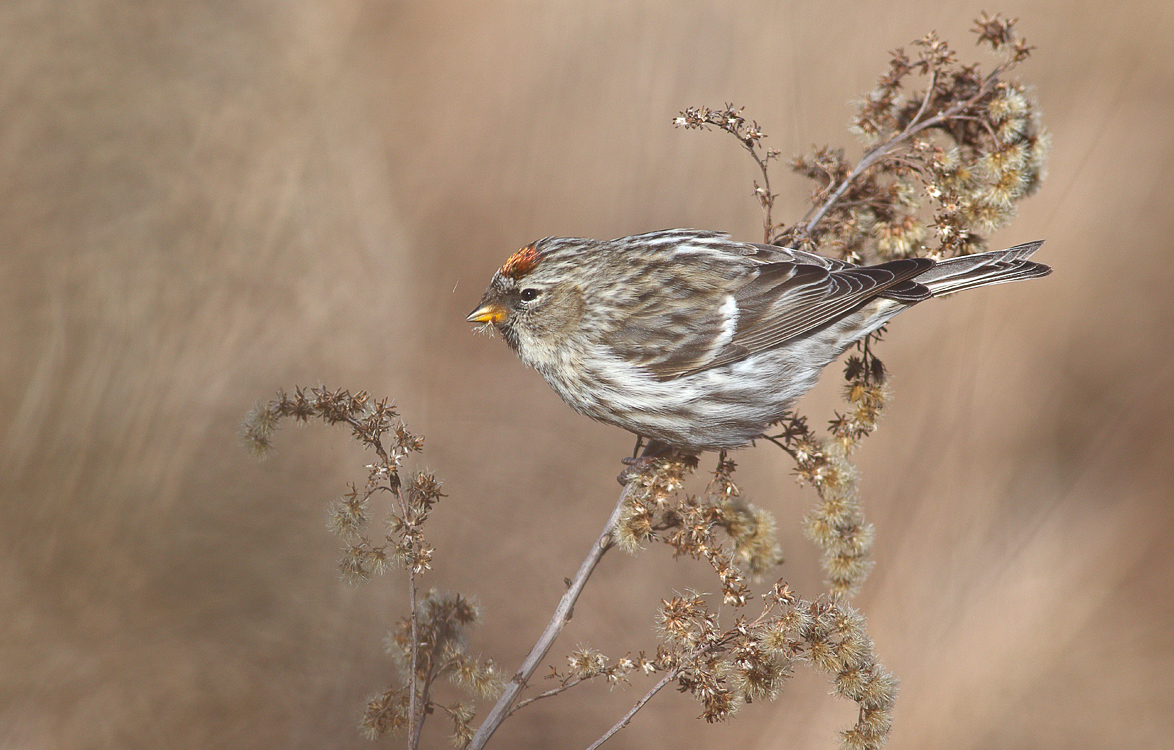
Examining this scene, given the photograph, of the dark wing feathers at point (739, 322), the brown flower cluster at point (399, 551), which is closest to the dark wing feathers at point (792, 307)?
the dark wing feathers at point (739, 322)

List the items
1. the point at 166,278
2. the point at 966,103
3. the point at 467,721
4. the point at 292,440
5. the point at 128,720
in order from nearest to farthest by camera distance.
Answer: the point at 467,721
the point at 128,720
the point at 966,103
the point at 166,278
the point at 292,440

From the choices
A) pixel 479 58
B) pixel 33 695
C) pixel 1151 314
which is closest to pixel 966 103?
pixel 1151 314

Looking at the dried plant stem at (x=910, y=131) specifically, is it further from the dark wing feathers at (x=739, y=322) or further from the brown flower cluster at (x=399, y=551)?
the brown flower cluster at (x=399, y=551)

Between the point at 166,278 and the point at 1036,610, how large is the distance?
2.47 m

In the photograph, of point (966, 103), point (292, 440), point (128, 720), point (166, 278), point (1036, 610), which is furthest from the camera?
point (1036, 610)

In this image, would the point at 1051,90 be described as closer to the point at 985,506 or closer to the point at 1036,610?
the point at 985,506

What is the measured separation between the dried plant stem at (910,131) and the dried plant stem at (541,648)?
79 cm

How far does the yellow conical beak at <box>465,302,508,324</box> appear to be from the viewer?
6.57ft

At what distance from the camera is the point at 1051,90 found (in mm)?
2428

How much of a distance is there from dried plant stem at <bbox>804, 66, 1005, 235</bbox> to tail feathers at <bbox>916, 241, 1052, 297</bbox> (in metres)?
0.29

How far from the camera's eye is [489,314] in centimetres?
202

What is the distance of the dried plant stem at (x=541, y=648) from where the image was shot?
1297 mm

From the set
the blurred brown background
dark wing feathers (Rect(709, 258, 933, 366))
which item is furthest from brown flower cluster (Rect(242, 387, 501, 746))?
dark wing feathers (Rect(709, 258, 933, 366))

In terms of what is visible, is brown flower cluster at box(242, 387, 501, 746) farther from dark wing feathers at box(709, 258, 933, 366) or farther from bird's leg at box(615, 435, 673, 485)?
dark wing feathers at box(709, 258, 933, 366)
